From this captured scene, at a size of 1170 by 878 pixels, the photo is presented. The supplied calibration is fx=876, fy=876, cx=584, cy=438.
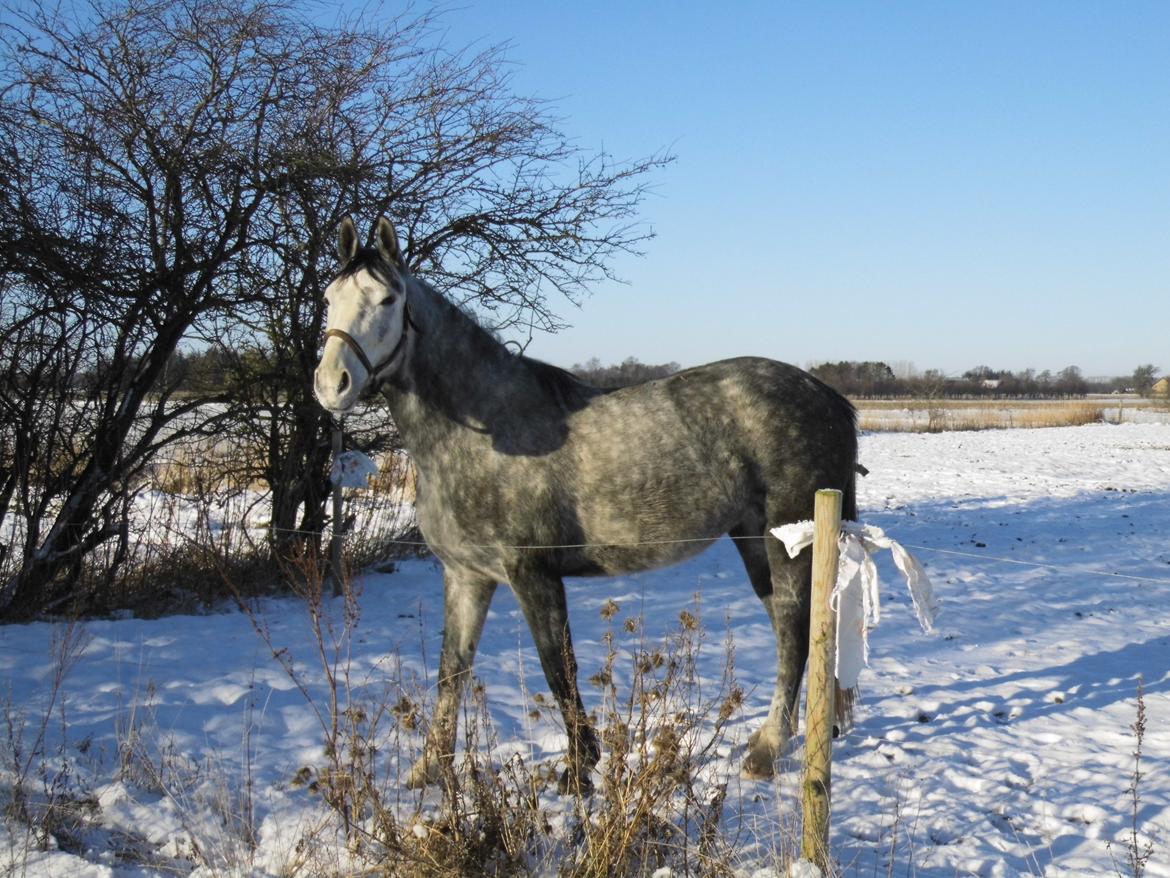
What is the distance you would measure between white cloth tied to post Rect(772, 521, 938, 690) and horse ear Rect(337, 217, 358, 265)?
213 centimetres

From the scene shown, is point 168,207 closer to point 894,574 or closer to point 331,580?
point 331,580

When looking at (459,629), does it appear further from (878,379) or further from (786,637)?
(878,379)

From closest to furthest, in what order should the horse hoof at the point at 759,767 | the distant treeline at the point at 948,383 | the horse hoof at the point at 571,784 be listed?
1. the horse hoof at the point at 571,784
2. the horse hoof at the point at 759,767
3. the distant treeline at the point at 948,383

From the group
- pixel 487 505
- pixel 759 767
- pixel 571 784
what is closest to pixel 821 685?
pixel 759 767

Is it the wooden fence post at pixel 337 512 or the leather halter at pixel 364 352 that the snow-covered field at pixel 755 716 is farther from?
the leather halter at pixel 364 352

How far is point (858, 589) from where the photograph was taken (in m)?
3.28

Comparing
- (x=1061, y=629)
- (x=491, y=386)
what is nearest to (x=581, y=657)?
(x=491, y=386)

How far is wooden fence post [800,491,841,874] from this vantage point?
3.12m

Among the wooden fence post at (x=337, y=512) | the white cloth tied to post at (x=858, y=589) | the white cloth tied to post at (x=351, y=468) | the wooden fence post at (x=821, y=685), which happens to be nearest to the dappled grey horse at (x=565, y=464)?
the white cloth tied to post at (x=858, y=589)

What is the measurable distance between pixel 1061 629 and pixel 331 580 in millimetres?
6035

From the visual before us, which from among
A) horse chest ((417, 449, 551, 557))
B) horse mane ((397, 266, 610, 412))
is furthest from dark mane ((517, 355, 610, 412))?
horse chest ((417, 449, 551, 557))

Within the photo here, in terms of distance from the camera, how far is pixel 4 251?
5.62 m

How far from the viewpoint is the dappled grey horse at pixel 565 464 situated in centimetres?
395

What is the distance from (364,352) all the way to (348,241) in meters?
0.51
